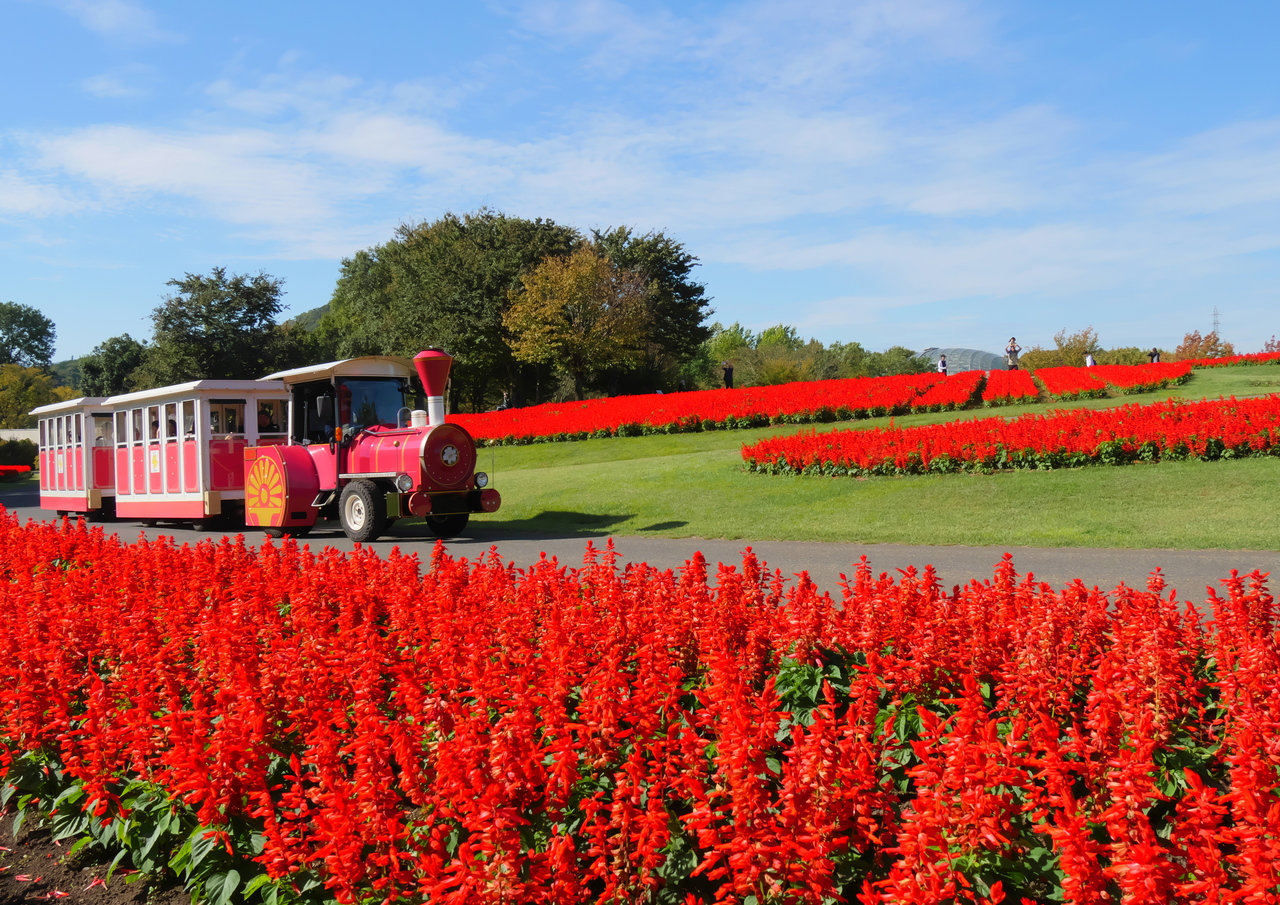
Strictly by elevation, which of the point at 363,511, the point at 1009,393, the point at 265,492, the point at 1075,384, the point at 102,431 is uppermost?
the point at 1075,384

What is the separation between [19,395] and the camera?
66438mm

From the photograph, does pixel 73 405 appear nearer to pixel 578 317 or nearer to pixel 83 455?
pixel 83 455

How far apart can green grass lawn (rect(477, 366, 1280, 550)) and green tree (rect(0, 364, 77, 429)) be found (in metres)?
60.6

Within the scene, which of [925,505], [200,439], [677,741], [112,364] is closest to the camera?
[677,741]

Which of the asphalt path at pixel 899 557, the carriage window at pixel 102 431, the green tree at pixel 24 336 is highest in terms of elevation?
the green tree at pixel 24 336

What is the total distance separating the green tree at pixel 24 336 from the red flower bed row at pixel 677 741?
14559 centimetres

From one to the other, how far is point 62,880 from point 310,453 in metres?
12.2

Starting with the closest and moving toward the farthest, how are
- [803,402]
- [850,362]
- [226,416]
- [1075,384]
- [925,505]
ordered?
[925,505] → [226,416] → [803,402] → [1075,384] → [850,362]

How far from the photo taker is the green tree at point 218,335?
51500mm

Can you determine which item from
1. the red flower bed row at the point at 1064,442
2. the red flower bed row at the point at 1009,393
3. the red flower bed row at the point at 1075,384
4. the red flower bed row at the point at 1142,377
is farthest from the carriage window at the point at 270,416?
the red flower bed row at the point at 1142,377

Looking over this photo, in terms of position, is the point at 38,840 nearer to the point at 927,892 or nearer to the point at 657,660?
the point at 657,660

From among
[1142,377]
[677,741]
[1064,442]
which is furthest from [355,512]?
[1142,377]

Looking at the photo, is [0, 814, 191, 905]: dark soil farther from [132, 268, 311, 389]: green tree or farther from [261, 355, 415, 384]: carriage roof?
[132, 268, 311, 389]: green tree

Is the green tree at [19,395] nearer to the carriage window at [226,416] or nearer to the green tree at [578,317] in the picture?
the green tree at [578,317]
